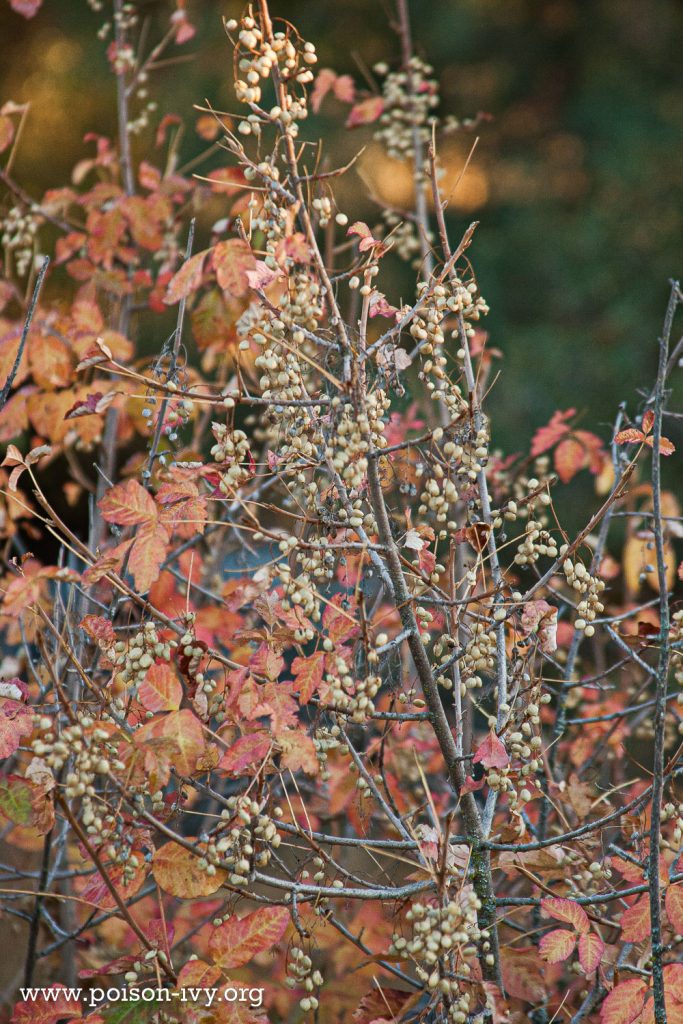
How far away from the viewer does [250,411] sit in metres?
2.72

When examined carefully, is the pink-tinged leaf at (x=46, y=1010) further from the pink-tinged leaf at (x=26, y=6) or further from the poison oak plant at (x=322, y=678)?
the pink-tinged leaf at (x=26, y=6)

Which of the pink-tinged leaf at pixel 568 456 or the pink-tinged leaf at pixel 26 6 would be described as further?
the pink-tinged leaf at pixel 26 6

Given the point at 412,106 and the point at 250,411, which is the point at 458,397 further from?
the point at 250,411

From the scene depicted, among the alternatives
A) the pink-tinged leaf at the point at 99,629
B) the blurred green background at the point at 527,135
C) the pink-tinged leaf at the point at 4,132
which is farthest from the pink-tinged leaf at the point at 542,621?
the blurred green background at the point at 527,135

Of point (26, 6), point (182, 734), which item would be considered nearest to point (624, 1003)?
point (182, 734)

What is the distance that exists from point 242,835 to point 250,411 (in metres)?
1.95

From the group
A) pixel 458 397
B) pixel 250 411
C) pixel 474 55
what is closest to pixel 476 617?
pixel 458 397

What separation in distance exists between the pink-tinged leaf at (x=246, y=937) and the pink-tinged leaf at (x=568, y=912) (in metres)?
0.27

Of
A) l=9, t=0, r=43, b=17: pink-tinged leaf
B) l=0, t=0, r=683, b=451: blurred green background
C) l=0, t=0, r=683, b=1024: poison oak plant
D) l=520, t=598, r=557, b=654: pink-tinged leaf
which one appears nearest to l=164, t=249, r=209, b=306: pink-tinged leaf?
l=0, t=0, r=683, b=1024: poison oak plant

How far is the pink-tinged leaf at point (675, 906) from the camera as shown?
894 mm

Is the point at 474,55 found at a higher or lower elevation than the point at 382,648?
higher

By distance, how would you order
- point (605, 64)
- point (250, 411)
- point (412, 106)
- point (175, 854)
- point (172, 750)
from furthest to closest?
point (605, 64) < point (250, 411) < point (412, 106) < point (175, 854) < point (172, 750)

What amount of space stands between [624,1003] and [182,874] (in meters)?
0.47

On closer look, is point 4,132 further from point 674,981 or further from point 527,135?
point 527,135
